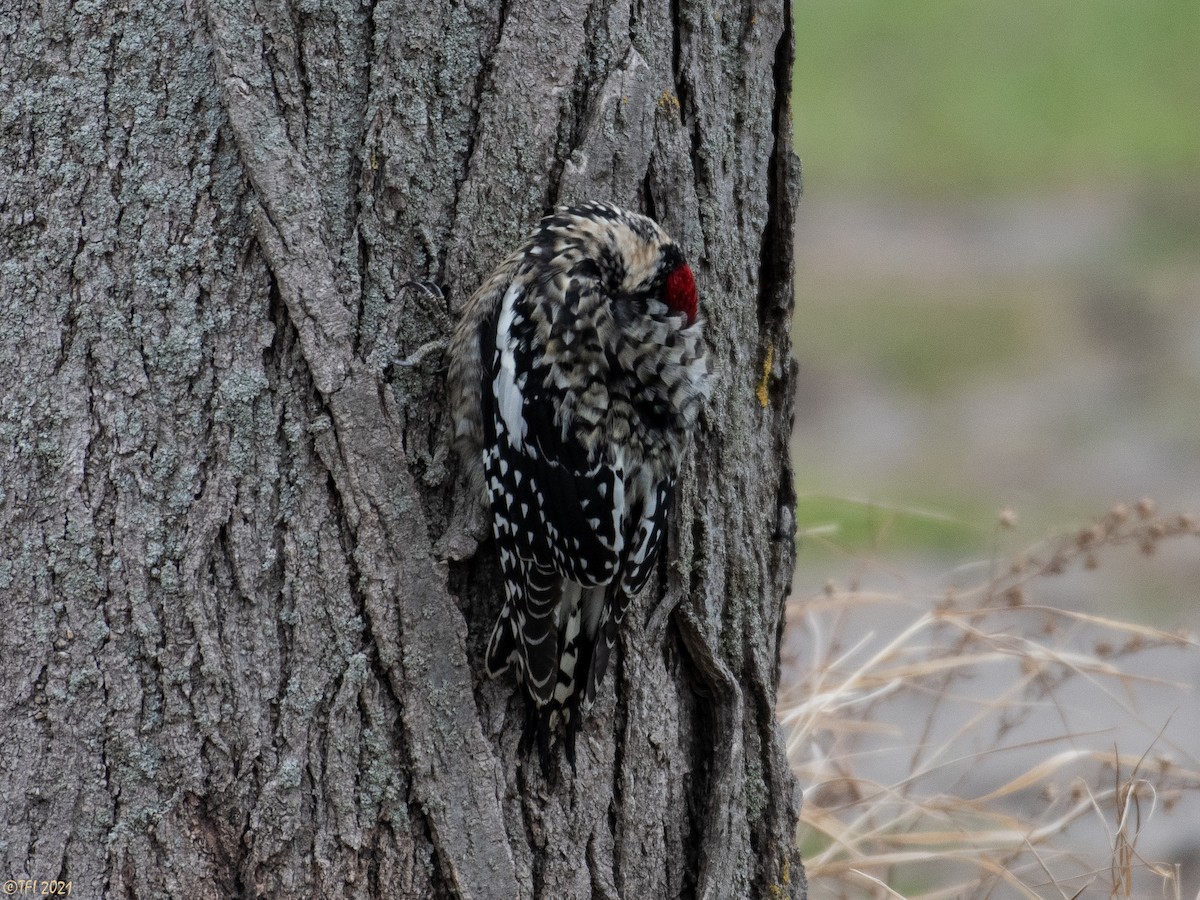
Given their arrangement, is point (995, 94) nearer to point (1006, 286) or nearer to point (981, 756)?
point (1006, 286)

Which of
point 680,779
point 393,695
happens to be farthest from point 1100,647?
point 393,695

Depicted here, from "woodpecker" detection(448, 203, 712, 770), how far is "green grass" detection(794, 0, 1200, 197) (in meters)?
9.74

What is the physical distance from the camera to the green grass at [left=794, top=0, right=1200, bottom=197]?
11867 mm

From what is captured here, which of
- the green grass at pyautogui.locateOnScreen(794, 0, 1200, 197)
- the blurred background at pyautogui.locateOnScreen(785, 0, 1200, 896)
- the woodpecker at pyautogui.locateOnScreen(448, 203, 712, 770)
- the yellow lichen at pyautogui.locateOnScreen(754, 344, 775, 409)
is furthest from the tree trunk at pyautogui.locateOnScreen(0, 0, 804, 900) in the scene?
the green grass at pyautogui.locateOnScreen(794, 0, 1200, 197)

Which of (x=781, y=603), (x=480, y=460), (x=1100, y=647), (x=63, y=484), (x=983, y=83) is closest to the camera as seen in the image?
(x=63, y=484)

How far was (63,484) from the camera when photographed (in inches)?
87.8

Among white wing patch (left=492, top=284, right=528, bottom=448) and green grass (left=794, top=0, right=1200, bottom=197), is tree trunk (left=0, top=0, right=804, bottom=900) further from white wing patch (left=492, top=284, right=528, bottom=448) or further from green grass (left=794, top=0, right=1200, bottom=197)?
green grass (left=794, top=0, right=1200, bottom=197)

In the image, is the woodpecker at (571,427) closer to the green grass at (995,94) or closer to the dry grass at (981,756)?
the dry grass at (981,756)

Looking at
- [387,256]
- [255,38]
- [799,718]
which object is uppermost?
[255,38]

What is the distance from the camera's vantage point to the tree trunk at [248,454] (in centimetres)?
222

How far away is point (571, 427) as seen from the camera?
2512 mm

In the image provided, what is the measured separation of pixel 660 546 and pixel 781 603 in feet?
1.42

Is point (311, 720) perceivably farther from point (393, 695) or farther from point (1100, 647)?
point (1100, 647)

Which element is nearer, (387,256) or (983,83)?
(387,256)
